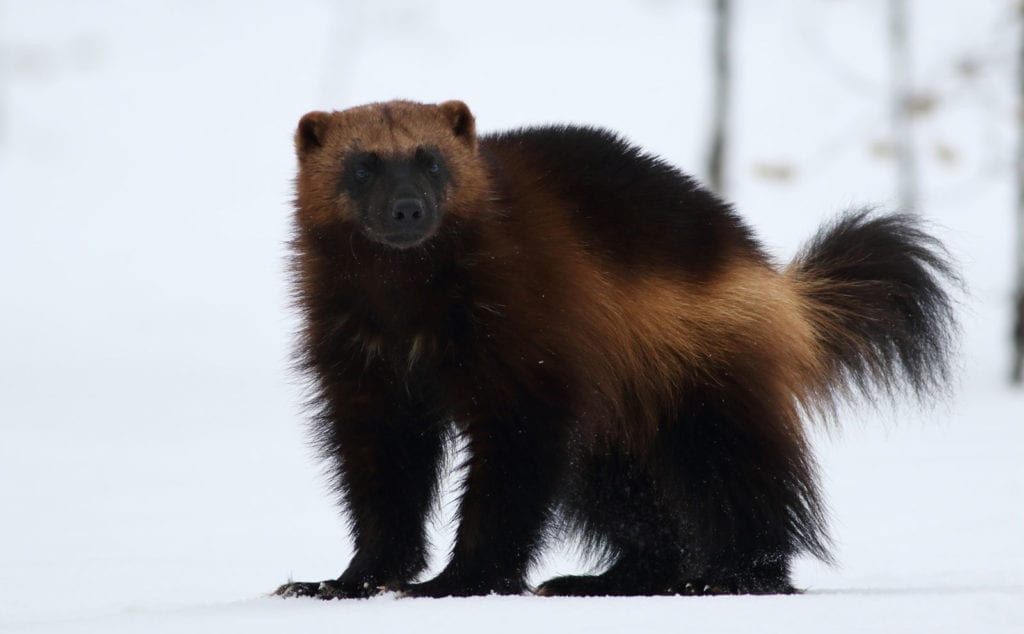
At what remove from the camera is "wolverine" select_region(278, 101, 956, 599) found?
3.79 meters

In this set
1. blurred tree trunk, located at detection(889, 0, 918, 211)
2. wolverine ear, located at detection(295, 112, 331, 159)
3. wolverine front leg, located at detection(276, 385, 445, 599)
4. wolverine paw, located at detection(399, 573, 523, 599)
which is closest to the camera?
wolverine paw, located at detection(399, 573, 523, 599)

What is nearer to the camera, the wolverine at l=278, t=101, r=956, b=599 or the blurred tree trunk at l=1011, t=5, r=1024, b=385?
the wolverine at l=278, t=101, r=956, b=599

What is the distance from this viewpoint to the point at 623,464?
4426 millimetres

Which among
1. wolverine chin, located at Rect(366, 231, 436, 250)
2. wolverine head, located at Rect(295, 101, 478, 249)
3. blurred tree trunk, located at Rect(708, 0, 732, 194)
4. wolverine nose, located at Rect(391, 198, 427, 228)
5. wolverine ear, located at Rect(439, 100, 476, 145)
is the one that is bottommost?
wolverine chin, located at Rect(366, 231, 436, 250)

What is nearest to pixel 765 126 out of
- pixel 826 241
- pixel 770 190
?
pixel 770 190

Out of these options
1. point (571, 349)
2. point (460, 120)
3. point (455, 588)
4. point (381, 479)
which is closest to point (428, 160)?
point (460, 120)

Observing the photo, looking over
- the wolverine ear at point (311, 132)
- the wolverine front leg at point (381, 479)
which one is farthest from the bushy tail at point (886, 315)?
the wolverine ear at point (311, 132)

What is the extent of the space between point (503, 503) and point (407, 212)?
0.73m

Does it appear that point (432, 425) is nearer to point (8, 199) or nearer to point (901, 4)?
point (901, 4)

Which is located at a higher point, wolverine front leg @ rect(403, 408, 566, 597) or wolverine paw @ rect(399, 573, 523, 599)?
wolverine front leg @ rect(403, 408, 566, 597)

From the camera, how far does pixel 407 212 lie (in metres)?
3.74

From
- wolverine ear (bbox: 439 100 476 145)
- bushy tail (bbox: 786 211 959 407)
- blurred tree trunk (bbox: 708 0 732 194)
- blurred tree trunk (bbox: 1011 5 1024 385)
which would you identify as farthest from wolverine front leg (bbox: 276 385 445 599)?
blurred tree trunk (bbox: 708 0 732 194)

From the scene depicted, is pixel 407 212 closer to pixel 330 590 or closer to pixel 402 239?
pixel 402 239

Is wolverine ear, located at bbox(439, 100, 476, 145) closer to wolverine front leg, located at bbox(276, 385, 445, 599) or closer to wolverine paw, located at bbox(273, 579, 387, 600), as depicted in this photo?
Result: wolverine front leg, located at bbox(276, 385, 445, 599)
